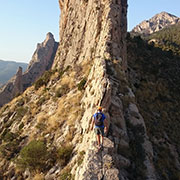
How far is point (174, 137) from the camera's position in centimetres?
1530

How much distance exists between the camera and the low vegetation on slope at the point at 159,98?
39.3 feet

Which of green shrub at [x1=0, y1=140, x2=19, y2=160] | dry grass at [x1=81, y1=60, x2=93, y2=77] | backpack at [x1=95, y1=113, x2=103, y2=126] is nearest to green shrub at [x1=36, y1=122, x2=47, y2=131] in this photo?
green shrub at [x1=0, y1=140, x2=19, y2=160]

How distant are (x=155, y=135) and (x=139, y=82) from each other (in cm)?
1076

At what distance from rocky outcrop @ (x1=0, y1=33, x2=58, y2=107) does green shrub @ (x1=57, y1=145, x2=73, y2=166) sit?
48376 mm

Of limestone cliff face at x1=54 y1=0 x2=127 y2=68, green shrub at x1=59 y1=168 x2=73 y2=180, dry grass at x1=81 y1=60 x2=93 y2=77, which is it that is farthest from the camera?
dry grass at x1=81 y1=60 x2=93 y2=77

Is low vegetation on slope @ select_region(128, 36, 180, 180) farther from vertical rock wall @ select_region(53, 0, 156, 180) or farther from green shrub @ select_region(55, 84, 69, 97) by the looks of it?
green shrub @ select_region(55, 84, 69, 97)

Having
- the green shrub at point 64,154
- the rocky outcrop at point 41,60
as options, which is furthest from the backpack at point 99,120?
the rocky outcrop at point 41,60

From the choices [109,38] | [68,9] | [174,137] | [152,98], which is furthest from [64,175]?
[68,9]

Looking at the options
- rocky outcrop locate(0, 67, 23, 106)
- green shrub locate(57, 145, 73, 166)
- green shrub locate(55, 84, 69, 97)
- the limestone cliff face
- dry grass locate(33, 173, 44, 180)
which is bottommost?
rocky outcrop locate(0, 67, 23, 106)

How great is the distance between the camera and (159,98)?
71.5 ft

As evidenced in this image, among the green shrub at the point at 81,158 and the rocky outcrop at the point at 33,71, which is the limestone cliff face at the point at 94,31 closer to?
the green shrub at the point at 81,158

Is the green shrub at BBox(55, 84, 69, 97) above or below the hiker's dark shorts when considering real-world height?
above

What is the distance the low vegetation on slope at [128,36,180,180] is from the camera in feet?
39.3

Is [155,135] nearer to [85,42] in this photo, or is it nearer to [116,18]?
[116,18]
